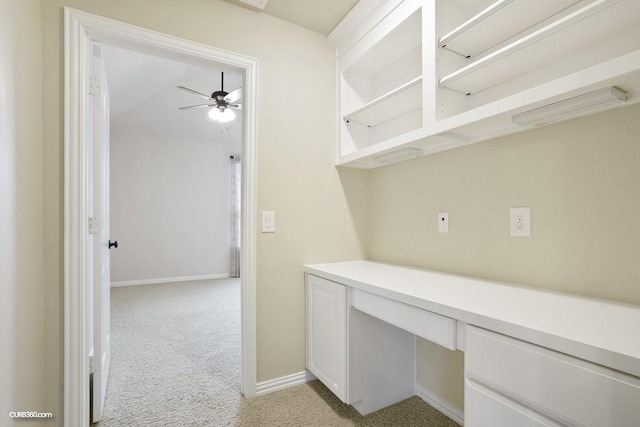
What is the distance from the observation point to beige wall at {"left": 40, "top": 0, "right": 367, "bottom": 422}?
1.73 m

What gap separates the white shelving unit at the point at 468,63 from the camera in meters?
0.99

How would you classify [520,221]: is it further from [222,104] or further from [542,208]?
[222,104]

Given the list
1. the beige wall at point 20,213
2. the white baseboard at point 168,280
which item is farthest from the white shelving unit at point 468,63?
the white baseboard at point 168,280

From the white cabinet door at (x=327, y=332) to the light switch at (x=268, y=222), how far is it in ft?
1.31

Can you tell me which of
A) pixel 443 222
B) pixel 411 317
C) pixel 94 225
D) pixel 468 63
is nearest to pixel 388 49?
pixel 468 63

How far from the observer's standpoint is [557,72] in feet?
3.98

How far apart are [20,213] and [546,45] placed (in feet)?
7.00

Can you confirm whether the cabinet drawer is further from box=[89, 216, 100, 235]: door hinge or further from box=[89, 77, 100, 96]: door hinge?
box=[89, 77, 100, 96]: door hinge

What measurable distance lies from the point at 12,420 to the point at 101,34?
1686 mm

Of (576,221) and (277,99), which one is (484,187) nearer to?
(576,221)

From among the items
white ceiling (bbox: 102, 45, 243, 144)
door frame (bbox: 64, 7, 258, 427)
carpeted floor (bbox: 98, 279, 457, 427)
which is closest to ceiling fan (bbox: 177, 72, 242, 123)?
white ceiling (bbox: 102, 45, 243, 144)

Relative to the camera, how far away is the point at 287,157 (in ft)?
6.42

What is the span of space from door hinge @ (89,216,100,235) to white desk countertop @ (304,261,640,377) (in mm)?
1314

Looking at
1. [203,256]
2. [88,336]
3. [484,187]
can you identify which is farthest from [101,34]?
[203,256]
